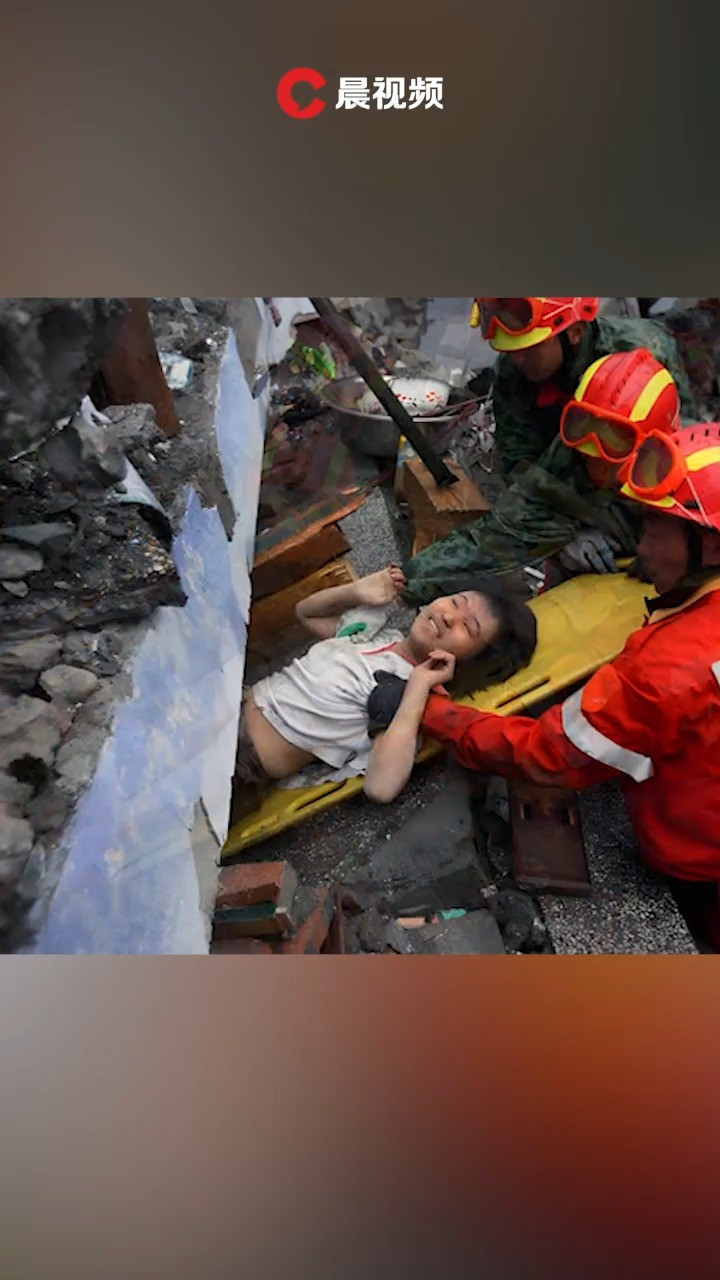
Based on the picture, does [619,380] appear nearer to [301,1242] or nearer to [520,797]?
[520,797]

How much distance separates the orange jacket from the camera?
2.92 feet

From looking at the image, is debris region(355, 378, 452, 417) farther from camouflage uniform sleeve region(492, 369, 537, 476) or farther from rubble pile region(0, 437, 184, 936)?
rubble pile region(0, 437, 184, 936)

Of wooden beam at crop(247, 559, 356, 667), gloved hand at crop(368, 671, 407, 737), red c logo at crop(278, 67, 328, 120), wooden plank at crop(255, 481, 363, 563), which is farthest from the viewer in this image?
wooden plank at crop(255, 481, 363, 563)

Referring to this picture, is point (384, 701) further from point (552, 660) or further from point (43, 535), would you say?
point (43, 535)

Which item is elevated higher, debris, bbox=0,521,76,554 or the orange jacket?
debris, bbox=0,521,76,554

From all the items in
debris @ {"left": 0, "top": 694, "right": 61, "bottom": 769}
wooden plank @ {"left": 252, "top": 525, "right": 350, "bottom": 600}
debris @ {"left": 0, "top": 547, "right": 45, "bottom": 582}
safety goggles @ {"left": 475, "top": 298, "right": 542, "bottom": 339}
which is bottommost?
wooden plank @ {"left": 252, "top": 525, "right": 350, "bottom": 600}

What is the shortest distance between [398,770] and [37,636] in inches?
18.4

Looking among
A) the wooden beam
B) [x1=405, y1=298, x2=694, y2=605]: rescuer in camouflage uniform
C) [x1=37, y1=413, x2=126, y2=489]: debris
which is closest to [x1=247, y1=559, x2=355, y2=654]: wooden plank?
the wooden beam

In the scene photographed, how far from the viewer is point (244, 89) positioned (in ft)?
1.92

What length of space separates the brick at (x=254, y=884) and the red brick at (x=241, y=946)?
0.04 metres

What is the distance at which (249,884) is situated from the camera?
2.99 feet

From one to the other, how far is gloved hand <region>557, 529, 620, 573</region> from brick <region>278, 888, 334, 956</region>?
2.21 ft

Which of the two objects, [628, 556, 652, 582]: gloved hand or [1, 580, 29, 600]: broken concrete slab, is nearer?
[1, 580, 29, 600]: broken concrete slab

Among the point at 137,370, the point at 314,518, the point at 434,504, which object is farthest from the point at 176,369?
the point at 434,504
